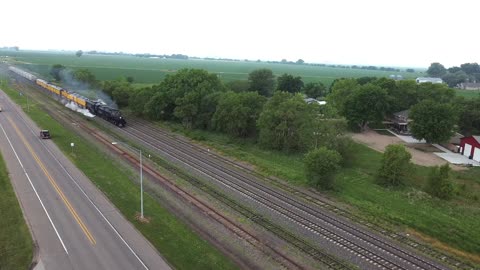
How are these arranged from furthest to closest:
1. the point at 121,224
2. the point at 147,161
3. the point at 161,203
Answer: the point at 147,161, the point at 161,203, the point at 121,224

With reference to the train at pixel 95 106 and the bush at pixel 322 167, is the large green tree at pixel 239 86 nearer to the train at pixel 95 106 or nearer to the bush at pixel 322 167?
the train at pixel 95 106

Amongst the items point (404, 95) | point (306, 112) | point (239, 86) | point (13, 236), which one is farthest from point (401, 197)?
point (239, 86)

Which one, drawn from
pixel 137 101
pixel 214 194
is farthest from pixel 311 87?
pixel 214 194

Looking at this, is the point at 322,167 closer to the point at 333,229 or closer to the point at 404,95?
the point at 333,229

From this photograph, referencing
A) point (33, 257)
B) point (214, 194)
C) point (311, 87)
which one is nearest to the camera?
point (33, 257)

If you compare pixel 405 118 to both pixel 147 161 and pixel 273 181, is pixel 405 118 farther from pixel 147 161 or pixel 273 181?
pixel 147 161

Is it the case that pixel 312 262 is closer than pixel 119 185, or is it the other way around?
pixel 312 262

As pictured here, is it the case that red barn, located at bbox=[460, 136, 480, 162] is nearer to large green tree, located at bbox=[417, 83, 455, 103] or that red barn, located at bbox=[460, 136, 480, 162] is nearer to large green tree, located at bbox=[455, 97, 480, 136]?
large green tree, located at bbox=[455, 97, 480, 136]

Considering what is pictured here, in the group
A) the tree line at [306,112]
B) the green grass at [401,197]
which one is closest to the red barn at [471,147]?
the tree line at [306,112]
